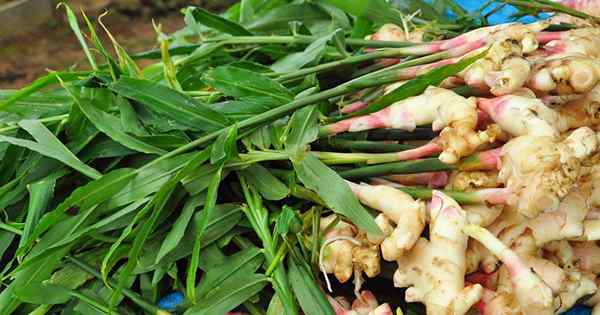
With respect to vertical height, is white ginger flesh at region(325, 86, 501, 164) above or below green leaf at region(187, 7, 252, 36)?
below

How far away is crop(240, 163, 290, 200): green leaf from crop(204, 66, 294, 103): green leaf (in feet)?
0.38

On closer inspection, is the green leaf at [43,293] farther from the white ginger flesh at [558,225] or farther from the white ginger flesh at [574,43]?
the white ginger flesh at [574,43]

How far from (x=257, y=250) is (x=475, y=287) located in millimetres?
302

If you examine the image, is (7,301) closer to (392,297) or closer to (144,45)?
(392,297)

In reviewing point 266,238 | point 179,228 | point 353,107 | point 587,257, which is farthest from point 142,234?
point 587,257

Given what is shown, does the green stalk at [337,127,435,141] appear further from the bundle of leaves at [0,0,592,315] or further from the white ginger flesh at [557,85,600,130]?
the white ginger flesh at [557,85,600,130]

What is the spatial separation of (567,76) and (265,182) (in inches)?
16.7

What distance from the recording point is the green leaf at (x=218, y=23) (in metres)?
1.36

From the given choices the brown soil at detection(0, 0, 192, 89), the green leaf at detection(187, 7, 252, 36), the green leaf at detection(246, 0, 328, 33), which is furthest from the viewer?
the brown soil at detection(0, 0, 192, 89)

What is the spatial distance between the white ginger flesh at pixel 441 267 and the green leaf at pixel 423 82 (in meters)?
0.18

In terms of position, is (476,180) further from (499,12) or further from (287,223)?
(499,12)

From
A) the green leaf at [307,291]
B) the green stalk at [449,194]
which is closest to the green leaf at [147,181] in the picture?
the green leaf at [307,291]

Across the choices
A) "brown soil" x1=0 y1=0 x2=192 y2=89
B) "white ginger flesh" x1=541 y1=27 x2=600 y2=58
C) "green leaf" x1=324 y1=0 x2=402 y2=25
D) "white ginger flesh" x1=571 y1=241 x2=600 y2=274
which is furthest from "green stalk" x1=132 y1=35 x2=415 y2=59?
"brown soil" x1=0 y1=0 x2=192 y2=89

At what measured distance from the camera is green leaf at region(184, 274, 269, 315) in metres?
0.93
